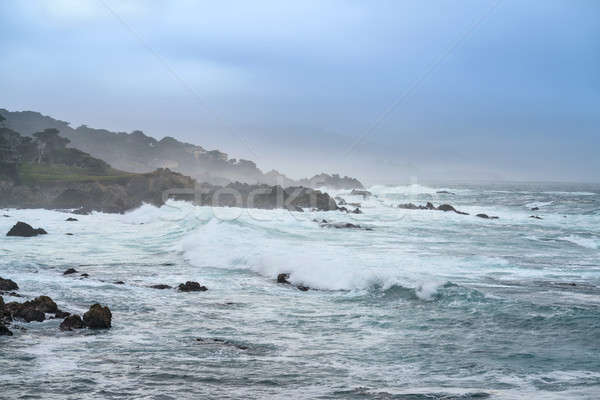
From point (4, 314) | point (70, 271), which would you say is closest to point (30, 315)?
point (4, 314)

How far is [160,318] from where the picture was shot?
14242 millimetres

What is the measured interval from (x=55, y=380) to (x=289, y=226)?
→ 3587 cm

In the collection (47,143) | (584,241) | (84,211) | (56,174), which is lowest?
(584,241)

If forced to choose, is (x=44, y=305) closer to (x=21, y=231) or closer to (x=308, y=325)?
(x=308, y=325)

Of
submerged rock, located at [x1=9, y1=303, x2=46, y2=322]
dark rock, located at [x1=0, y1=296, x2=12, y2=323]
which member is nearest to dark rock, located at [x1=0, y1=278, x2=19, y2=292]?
dark rock, located at [x1=0, y1=296, x2=12, y2=323]

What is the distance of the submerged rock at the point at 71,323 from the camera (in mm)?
12383

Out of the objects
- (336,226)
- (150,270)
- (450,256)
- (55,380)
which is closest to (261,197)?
(336,226)

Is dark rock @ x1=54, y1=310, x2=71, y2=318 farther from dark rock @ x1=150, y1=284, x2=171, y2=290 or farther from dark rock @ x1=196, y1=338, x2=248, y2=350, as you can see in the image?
dark rock @ x1=150, y1=284, x2=171, y2=290

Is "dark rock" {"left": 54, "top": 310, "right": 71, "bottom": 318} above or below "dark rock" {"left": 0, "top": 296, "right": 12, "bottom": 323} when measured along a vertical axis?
below

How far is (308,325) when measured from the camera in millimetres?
14055

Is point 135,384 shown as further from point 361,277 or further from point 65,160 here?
point 65,160

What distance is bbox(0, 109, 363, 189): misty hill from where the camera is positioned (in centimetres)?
15750

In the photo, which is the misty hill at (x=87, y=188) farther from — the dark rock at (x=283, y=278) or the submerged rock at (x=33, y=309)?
the submerged rock at (x=33, y=309)

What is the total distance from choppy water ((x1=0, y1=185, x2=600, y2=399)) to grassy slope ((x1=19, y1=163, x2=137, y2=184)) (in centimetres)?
3402
